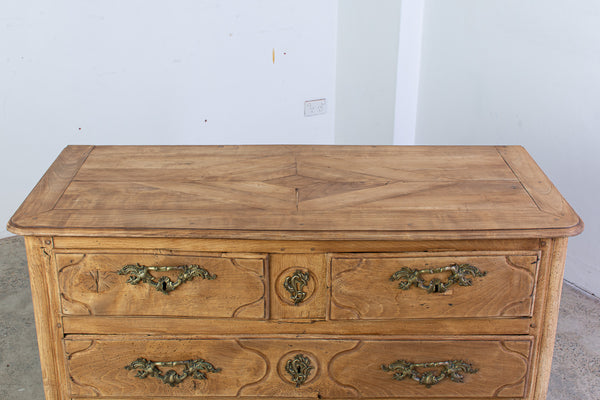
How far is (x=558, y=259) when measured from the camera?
1.61 metres

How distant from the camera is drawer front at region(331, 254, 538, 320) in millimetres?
1599

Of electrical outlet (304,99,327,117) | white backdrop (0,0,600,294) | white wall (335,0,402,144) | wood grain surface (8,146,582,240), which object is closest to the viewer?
wood grain surface (8,146,582,240)

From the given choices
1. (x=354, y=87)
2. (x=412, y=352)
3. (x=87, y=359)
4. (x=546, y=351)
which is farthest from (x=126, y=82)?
(x=546, y=351)

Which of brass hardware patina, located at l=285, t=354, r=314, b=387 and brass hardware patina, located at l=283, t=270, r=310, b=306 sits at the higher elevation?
brass hardware patina, located at l=283, t=270, r=310, b=306

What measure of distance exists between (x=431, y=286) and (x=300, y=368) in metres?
0.38

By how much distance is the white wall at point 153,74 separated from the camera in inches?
111

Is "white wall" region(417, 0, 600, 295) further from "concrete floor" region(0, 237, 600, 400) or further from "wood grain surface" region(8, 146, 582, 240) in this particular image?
"wood grain surface" region(8, 146, 582, 240)

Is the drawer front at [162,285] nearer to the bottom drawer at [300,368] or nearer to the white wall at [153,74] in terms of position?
the bottom drawer at [300,368]

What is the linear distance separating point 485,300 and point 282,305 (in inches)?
19.0

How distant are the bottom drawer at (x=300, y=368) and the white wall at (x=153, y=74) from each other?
4.94 ft

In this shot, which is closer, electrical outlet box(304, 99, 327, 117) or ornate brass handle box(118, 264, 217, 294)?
ornate brass handle box(118, 264, 217, 294)

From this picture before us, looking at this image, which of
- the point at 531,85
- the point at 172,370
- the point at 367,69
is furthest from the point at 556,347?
the point at 367,69

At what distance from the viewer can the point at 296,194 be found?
172 centimetres

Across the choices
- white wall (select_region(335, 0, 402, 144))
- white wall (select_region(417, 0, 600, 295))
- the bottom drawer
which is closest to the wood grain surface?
the bottom drawer
